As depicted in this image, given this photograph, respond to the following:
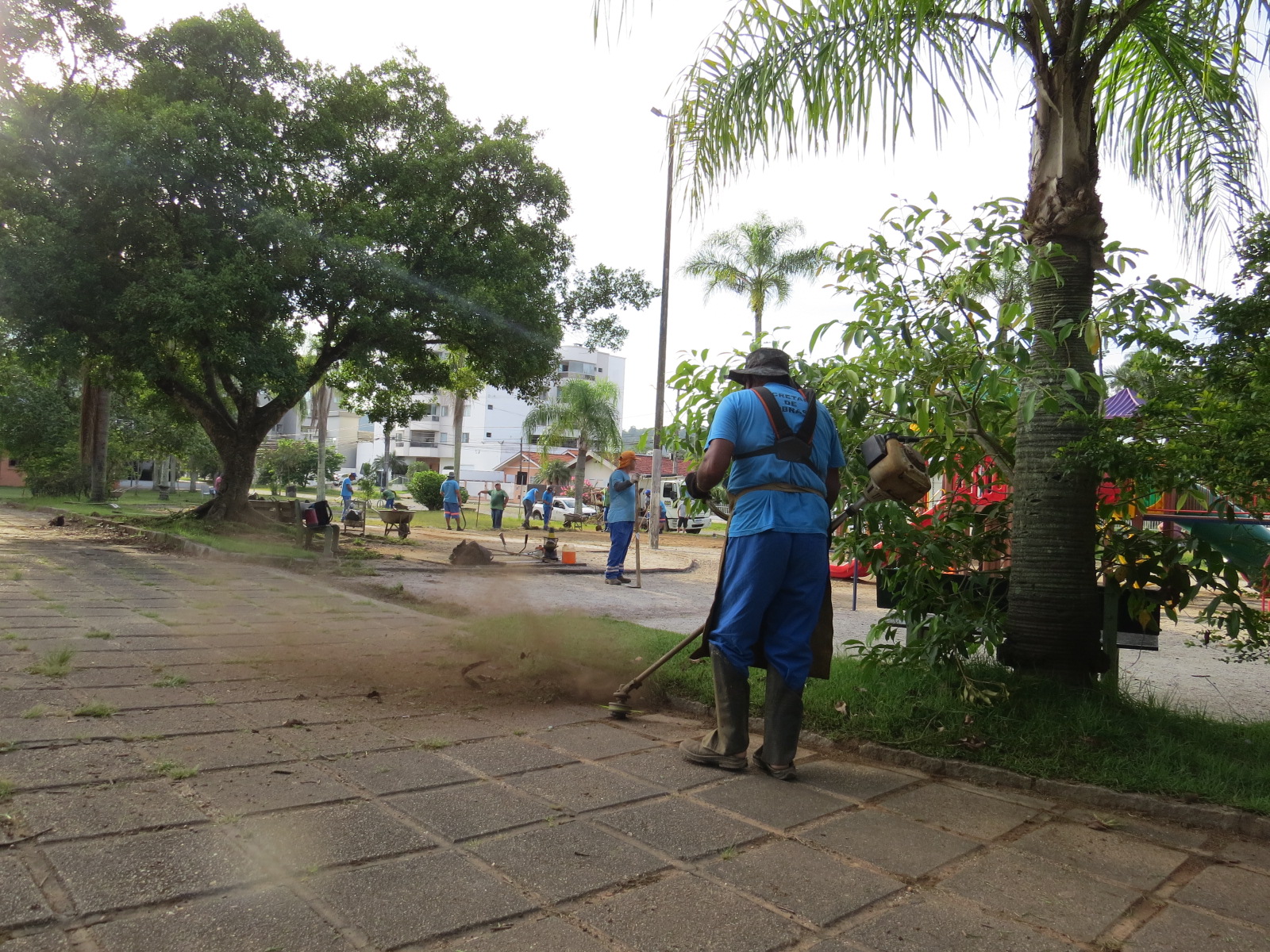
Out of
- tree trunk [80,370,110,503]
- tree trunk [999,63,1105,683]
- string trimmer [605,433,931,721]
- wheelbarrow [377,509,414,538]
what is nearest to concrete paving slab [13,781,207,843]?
string trimmer [605,433,931,721]

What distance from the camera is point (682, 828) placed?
3061 mm

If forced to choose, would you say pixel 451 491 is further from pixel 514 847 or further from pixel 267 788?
pixel 514 847

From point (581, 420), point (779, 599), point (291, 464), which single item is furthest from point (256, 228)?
point (291, 464)

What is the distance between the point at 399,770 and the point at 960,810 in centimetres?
218

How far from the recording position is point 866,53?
15.1 feet

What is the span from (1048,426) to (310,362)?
722 inches

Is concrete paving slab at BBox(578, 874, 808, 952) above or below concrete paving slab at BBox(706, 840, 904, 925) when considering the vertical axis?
above

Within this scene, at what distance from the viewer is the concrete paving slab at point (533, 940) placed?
7.19 feet

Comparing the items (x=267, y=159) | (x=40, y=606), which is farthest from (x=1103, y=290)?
(x=267, y=159)

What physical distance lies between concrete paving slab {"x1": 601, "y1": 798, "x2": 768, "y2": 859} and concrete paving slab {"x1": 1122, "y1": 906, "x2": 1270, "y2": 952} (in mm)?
1141

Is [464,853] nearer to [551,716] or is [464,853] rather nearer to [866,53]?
[551,716]

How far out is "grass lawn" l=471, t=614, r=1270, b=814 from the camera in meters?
3.55

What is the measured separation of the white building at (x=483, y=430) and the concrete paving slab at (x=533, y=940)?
76.0 m

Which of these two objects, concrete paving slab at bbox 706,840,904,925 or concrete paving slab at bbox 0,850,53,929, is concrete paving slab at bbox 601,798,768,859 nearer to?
concrete paving slab at bbox 706,840,904,925
